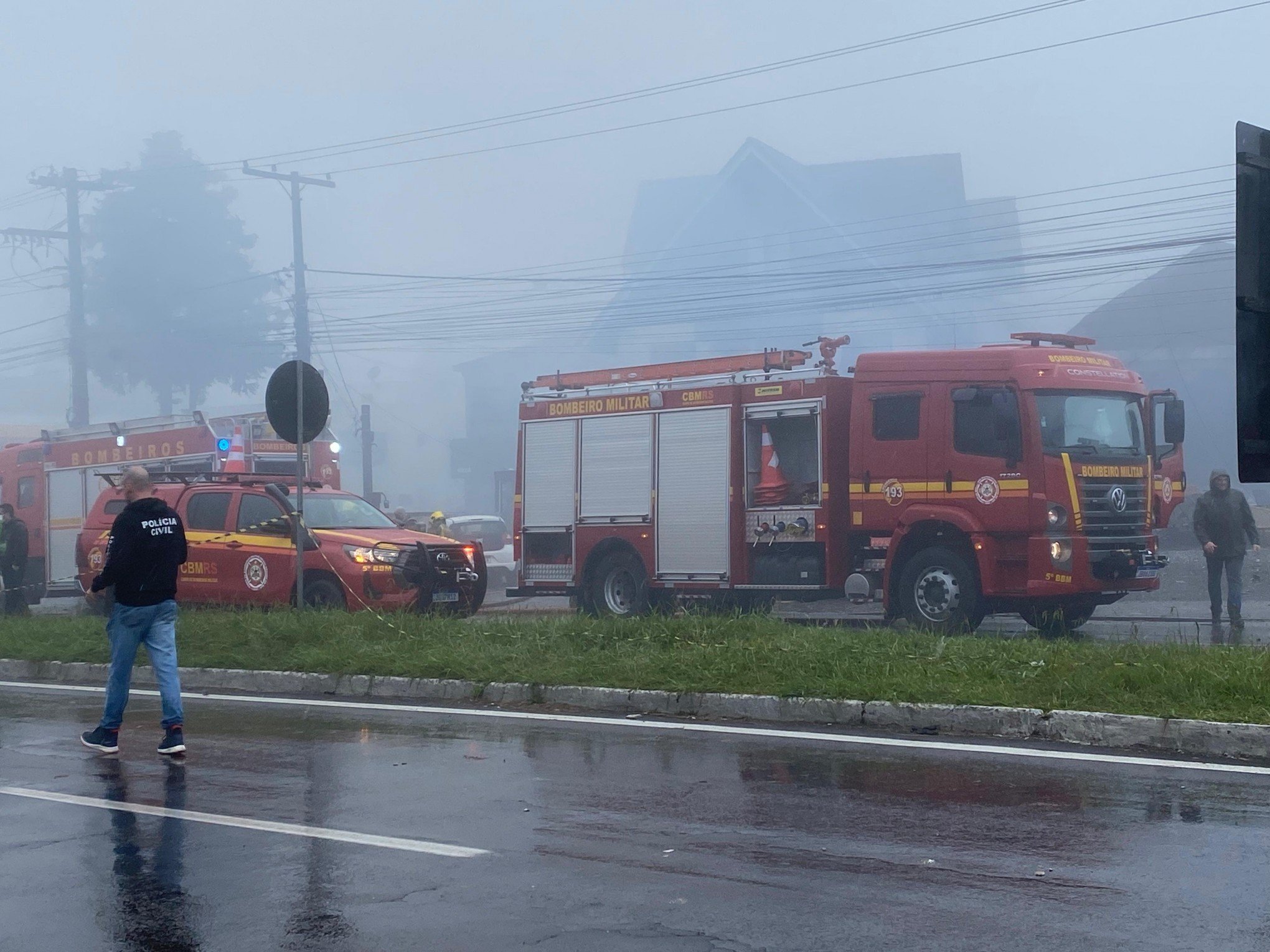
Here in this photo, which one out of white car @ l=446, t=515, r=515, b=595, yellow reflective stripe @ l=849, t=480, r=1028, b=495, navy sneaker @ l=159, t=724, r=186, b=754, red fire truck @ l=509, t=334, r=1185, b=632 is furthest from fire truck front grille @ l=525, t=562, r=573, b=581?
white car @ l=446, t=515, r=515, b=595

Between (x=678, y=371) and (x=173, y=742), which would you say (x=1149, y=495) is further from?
(x=173, y=742)

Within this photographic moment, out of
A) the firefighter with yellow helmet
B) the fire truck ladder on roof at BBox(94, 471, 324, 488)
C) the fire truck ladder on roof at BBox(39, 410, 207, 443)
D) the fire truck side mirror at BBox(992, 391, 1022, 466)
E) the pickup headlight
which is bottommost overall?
the pickup headlight

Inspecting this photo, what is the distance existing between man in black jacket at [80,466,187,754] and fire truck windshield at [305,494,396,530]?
6916 millimetres

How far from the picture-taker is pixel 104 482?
2309 cm

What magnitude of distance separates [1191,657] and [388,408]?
67964 mm

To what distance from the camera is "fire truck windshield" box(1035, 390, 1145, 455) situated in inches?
547

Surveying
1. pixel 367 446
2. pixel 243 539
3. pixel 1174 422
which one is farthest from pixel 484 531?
pixel 1174 422

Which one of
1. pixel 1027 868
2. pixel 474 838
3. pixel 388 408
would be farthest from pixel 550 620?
pixel 388 408

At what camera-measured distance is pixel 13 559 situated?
19188mm

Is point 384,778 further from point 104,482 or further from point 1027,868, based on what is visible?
point 104,482

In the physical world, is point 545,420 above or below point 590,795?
above

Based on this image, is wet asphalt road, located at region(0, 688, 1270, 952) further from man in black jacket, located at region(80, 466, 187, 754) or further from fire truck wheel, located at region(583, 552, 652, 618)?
fire truck wheel, located at region(583, 552, 652, 618)

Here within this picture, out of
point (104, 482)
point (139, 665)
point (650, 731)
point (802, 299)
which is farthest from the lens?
point (802, 299)

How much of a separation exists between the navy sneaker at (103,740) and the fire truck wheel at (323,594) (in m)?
6.38
